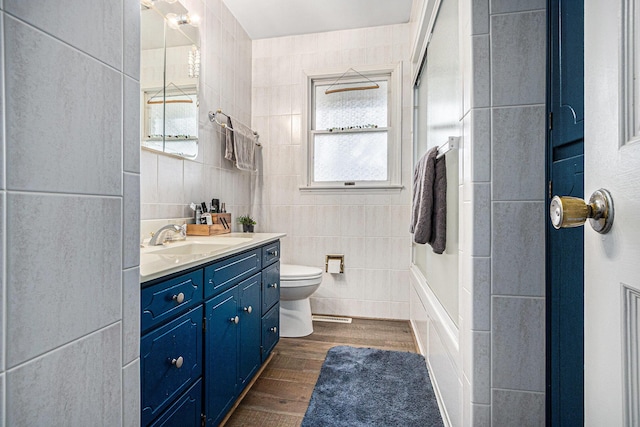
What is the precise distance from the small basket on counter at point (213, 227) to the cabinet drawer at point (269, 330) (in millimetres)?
627

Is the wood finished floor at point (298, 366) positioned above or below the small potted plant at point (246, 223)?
below

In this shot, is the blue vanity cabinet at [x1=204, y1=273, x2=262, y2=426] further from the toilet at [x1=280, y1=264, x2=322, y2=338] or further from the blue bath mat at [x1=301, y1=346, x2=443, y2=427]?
the toilet at [x1=280, y1=264, x2=322, y2=338]

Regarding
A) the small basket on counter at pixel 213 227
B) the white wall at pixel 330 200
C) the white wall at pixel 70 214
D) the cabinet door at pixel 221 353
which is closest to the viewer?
the white wall at pixel 70 214

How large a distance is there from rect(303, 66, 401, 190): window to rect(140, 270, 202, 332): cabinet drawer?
1.85 m

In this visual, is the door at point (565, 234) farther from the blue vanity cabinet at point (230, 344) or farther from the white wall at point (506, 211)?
the blue vanity cabinet at point (230, 344)

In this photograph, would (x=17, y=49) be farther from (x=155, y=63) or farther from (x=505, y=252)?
(x=155, y=63)

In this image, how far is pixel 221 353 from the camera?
134 cm

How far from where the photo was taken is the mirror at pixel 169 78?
1.71 metres

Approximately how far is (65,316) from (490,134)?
1192 mm

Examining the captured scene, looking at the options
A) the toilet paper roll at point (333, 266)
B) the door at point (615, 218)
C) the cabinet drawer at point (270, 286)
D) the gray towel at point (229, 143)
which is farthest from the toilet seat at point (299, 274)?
the door at point (615, 218)

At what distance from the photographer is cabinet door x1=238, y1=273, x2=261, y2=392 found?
5.11 ft

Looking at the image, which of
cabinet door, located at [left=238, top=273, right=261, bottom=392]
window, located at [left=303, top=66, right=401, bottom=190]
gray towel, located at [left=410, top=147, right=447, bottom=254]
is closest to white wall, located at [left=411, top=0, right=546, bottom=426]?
gray towel, located at [left=410, top=147, right=447, bottom=254]

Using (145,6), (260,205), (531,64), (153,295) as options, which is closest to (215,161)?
(260,205)

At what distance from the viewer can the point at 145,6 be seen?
1686mm
